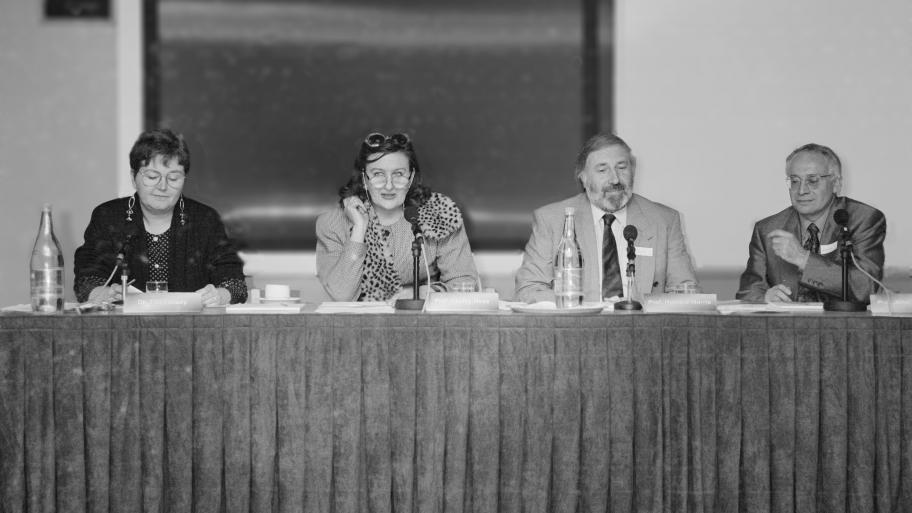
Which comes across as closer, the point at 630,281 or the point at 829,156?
the point at 630,281

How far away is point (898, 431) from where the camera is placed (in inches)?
90.1

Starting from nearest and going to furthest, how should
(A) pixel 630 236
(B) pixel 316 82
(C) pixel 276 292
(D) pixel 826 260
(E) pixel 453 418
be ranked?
(E) pixel 453 418, (A) pixel 630 236, (C) pixel 276 292, (D) pixel 826 260, (B) pixel 316 82

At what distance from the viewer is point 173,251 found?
126 inches

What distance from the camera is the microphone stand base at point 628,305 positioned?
2.53m

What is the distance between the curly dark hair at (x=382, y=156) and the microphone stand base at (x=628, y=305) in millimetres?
981

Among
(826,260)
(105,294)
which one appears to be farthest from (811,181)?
(105,294)

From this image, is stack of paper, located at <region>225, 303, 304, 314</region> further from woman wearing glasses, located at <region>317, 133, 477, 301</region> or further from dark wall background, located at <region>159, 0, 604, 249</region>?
dark wall background, located at <region>159, 0, 604, 249</region>

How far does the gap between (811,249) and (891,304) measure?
27.9 inches

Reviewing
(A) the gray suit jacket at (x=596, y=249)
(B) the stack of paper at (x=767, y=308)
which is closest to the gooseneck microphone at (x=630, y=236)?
(B) the stack of paper at (x=767, y=308)

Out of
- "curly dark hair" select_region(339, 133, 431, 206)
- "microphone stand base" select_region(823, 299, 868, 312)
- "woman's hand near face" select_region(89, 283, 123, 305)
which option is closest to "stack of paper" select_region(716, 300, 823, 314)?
"microphone stand base" select_region(823, 299, 868, 312)

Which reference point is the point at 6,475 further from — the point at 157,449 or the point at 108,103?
the point at 108,103

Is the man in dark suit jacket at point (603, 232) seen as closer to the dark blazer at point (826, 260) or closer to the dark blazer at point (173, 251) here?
the dark blazer at point (826, 260)

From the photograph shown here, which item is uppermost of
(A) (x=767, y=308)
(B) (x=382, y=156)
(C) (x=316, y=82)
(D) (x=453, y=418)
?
(C) (x=316, y=82)

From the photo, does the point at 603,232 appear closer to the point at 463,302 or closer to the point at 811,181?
the point at 811,181
